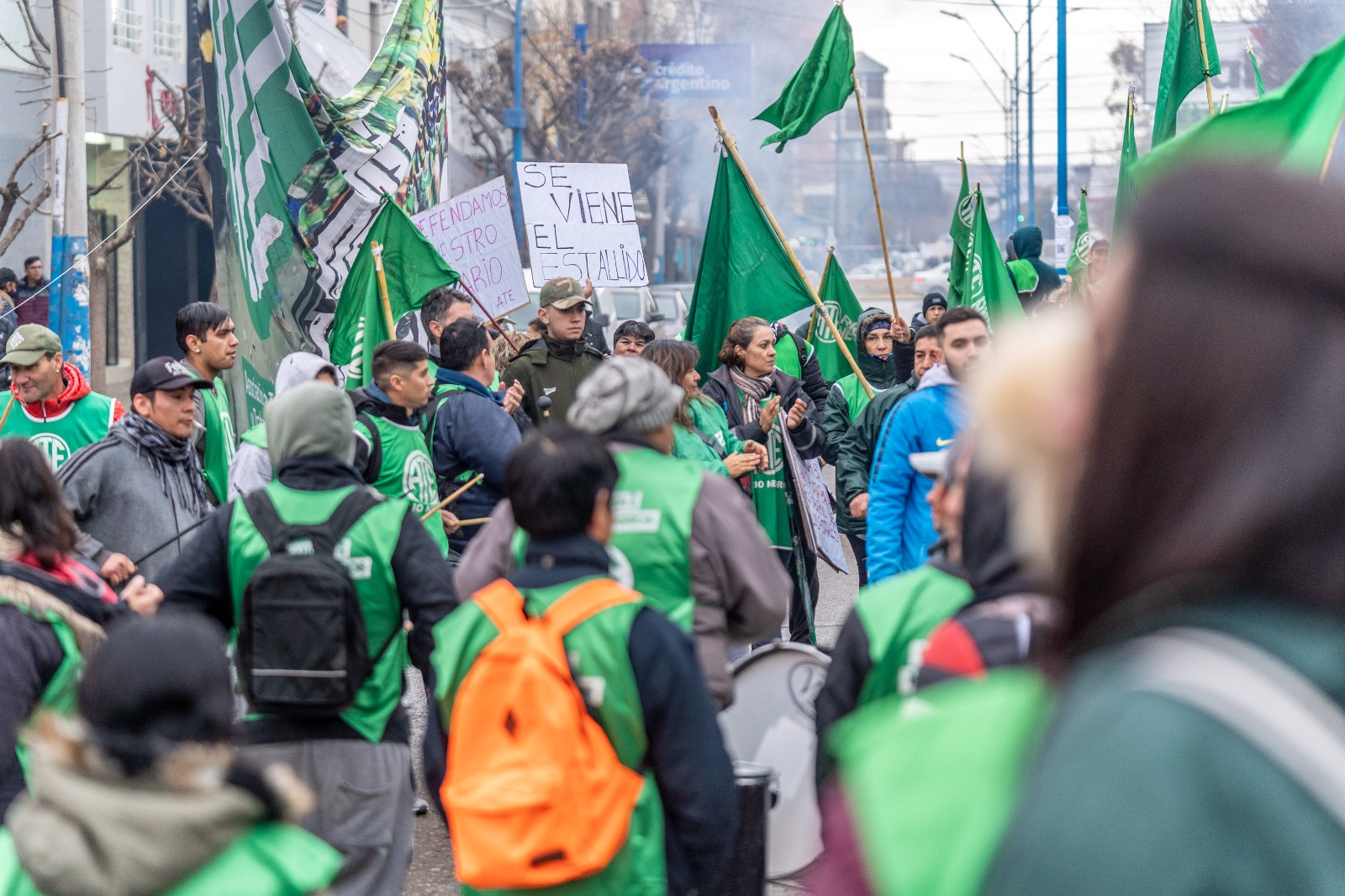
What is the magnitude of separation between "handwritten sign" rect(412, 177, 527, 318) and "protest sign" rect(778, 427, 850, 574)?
270 cm

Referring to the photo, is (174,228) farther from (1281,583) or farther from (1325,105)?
(1281,583)

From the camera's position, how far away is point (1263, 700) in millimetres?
882

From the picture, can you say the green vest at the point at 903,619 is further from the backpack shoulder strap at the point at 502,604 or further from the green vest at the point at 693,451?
the green vest at the point at 693,451

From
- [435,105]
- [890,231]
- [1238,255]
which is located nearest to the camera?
[1238,255]

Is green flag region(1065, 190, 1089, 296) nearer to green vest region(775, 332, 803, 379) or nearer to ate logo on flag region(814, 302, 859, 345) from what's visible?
ate logo on flag region(814, 302, 859, 345)

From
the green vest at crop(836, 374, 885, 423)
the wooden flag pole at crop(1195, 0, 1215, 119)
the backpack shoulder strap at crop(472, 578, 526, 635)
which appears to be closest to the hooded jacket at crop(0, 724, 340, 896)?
the backpack shoulder strap at crop(472, 578, 526, 635)

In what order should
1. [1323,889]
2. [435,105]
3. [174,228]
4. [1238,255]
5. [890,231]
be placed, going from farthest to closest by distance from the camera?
1. [890,231]
2. [174,228]
3. [435,105]
4. [1238,255]
5. [1323,889]

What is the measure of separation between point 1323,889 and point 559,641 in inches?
93.1

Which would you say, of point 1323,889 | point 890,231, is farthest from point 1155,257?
point 890,231

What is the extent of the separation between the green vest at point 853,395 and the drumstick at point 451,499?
340 centimetres

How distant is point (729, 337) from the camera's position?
27.5ft

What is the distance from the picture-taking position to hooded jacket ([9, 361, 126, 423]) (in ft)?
22.3

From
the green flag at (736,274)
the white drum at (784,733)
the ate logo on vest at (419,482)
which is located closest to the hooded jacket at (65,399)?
the ate logo on vest at (419,482)

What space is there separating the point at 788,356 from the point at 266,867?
27.5 ft
